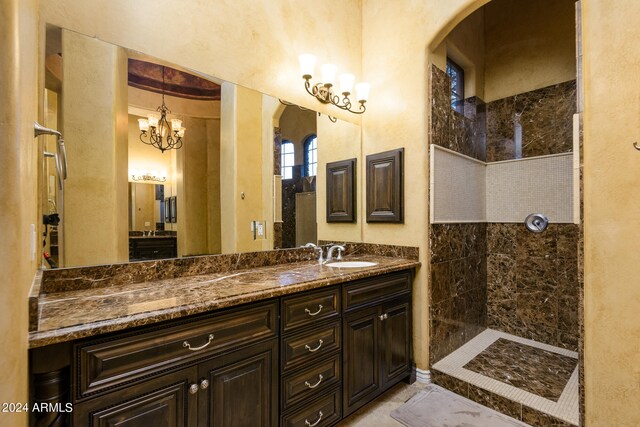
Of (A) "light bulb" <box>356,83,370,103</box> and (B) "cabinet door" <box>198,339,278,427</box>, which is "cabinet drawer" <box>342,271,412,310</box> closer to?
(B) "cabinet door" <box>198,339,278,427</box>

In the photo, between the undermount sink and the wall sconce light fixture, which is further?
the undermount sink

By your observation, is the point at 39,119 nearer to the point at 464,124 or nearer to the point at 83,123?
the point at 83,123

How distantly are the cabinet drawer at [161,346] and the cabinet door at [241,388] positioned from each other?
0.06m

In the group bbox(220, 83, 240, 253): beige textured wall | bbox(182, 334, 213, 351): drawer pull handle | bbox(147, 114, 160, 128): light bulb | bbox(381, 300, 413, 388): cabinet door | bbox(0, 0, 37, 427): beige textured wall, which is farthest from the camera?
bbox(381, 300, 413, 388): cabinet door

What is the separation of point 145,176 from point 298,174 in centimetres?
117

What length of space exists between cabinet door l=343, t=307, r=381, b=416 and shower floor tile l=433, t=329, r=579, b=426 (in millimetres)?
740

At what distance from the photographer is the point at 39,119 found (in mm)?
1332

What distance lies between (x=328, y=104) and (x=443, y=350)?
236 cm

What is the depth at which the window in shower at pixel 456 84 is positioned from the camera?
10.5 feet

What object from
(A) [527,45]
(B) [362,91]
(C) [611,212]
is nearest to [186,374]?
(C) [611,212]

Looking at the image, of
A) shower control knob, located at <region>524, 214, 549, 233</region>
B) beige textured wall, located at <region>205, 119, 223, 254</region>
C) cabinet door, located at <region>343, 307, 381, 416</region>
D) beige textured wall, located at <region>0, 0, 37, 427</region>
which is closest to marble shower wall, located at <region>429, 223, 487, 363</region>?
shower control knob, located at <region>524, 214, 549, 233</region>

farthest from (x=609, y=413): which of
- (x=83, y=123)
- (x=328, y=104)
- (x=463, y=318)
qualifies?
(x=83, y=123)

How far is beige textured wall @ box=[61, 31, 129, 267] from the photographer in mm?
1452

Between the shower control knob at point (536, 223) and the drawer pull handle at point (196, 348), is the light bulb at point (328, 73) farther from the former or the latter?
the shower control knob at point (536, 223)
